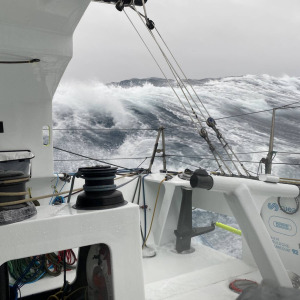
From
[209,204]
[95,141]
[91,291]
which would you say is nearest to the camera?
[91,291]

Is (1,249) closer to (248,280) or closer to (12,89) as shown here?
(12,89)

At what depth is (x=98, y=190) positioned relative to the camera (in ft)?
4.15

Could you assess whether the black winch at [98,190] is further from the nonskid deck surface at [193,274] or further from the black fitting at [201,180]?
the nonskid deck surface at [193,274]

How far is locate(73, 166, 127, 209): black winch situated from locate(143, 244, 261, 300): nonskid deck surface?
3.43 feet

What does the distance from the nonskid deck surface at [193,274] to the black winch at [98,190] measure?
1045 mm

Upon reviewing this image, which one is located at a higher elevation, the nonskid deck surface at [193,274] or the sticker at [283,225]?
the sticker at [283,225]

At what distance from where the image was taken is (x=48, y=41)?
162cm

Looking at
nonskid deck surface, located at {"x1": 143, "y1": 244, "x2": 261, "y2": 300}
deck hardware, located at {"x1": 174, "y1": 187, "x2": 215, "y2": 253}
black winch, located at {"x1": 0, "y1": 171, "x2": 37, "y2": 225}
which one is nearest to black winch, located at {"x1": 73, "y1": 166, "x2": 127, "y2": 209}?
black winch, located at {"x1": 0, "y1": 171, "x2": 37, "y2": 225}

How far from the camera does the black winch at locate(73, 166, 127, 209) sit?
1.25 meters

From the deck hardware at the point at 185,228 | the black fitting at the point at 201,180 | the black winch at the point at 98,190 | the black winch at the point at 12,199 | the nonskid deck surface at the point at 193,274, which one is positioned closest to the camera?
the black winch at the point at 12,199

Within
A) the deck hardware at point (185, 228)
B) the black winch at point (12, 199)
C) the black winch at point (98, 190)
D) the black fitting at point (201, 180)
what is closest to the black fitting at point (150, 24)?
the deck hardware at point (185, 228)

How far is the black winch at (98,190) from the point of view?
125 centimetres

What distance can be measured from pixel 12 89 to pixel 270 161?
6.99ft

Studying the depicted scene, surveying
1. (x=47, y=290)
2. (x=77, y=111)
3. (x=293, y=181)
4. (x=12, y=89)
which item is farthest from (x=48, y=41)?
(x=77, y=111)
